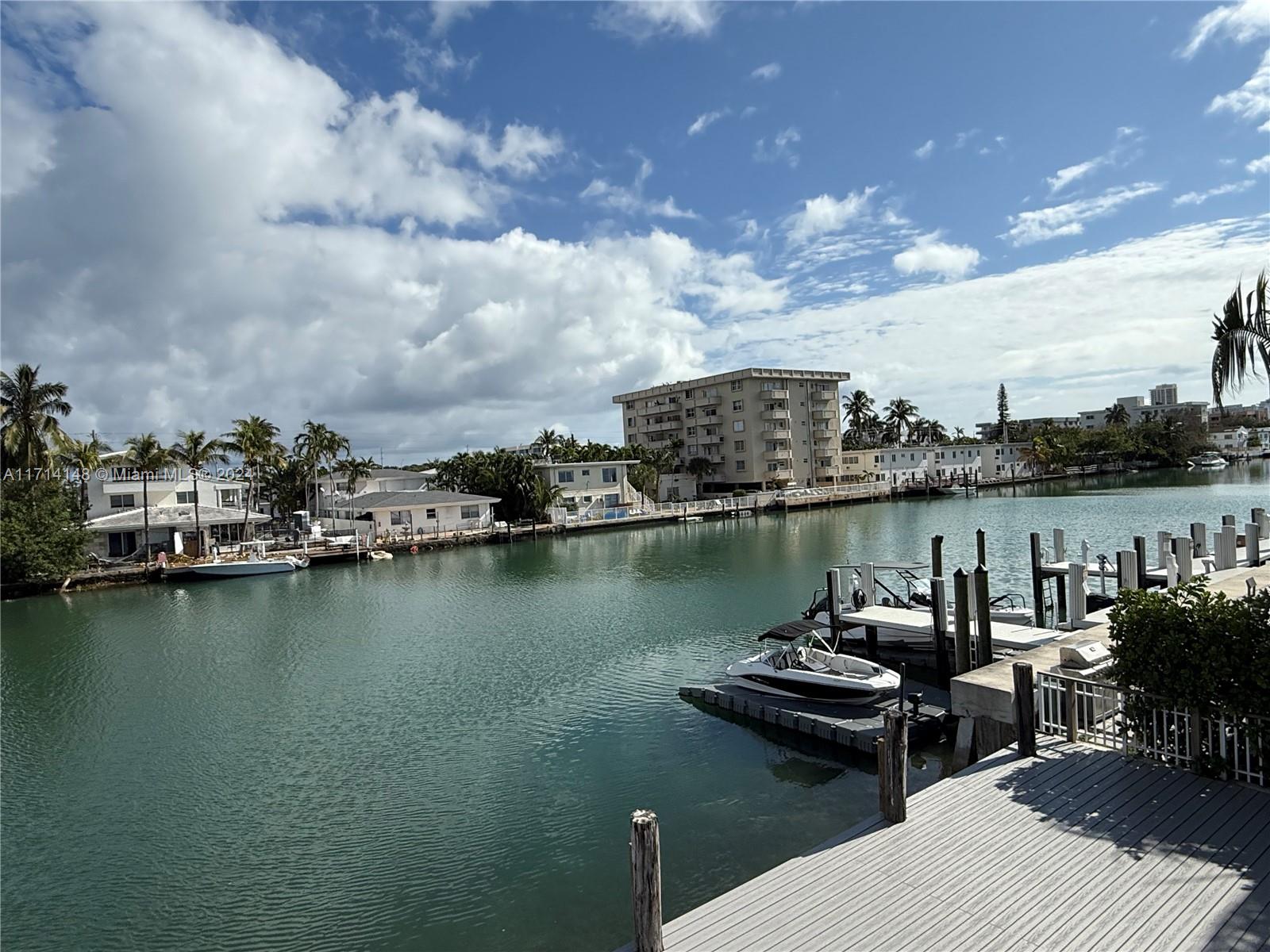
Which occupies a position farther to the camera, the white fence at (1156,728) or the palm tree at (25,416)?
the palm tree at (25,416)

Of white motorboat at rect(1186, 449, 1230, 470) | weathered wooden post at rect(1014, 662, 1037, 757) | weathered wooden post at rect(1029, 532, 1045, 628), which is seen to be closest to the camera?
weathered wooden post at rect(1014, 662, 1037, 757)

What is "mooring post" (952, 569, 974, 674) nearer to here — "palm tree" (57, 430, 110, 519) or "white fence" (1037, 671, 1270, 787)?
"white fence" (1037, 671, 1270, 787)

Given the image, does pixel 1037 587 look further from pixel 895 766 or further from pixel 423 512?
pixel 423 512

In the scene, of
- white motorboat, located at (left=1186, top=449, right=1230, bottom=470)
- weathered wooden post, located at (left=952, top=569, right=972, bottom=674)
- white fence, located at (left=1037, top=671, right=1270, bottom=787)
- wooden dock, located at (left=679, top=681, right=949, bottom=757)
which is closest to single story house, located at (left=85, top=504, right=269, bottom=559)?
wooden dock, located at (left=679, top=681, right=949, bottom=757)

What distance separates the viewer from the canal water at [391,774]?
10719 mm

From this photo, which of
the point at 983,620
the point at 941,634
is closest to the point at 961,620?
the point at 983,620

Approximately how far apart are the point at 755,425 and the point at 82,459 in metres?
71.0

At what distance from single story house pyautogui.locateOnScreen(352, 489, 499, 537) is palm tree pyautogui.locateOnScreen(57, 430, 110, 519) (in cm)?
1945

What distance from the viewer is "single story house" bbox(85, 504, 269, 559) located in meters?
51.9

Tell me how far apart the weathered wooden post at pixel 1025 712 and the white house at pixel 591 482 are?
6553cm

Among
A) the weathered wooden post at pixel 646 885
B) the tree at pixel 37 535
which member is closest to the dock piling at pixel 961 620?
the weathered wooden post at pixel 646 885

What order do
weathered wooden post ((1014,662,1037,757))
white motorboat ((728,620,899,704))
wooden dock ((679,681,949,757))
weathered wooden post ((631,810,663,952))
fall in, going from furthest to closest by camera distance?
1. white motorboat ((728,620,899,704))
2. wooden dock ((679,681,949,757))
3. weathered wooden post ((1014,662,1037,757))
4. weathered wooden post ((631,810,663,952))

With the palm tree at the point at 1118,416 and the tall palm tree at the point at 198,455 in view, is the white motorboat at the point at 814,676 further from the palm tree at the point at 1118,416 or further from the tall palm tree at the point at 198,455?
the palm tree at the point at 1118,416

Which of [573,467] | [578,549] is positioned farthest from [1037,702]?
[573,467]
